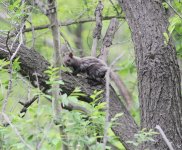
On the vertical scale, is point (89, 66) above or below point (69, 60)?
below

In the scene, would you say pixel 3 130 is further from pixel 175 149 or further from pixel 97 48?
pixel 97 48

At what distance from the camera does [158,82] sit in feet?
19.3

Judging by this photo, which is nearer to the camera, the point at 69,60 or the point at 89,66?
the point at 89,66

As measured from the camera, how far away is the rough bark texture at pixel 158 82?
231 inches

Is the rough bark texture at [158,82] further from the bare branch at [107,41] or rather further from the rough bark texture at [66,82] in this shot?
the bare branch at [107,41]

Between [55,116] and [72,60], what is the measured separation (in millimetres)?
3708

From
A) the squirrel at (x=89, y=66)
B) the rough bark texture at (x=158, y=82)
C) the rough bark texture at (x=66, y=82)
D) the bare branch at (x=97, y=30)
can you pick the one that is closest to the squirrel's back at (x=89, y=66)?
the squirrel at (x=89, y=66)

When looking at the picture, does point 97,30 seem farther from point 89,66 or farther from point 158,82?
point 158,82

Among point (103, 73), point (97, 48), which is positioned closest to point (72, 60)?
point (97, 48)

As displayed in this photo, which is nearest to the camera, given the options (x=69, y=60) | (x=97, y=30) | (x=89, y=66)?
(x=97, y=30)

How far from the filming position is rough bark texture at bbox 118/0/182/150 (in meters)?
5.86

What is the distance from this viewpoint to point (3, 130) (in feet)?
14.1

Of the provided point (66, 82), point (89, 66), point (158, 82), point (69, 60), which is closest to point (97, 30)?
point (89, 66)

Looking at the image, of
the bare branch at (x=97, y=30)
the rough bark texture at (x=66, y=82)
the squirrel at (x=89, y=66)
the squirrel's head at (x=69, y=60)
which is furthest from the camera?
the squirrel's head at (x=69, y=60)
